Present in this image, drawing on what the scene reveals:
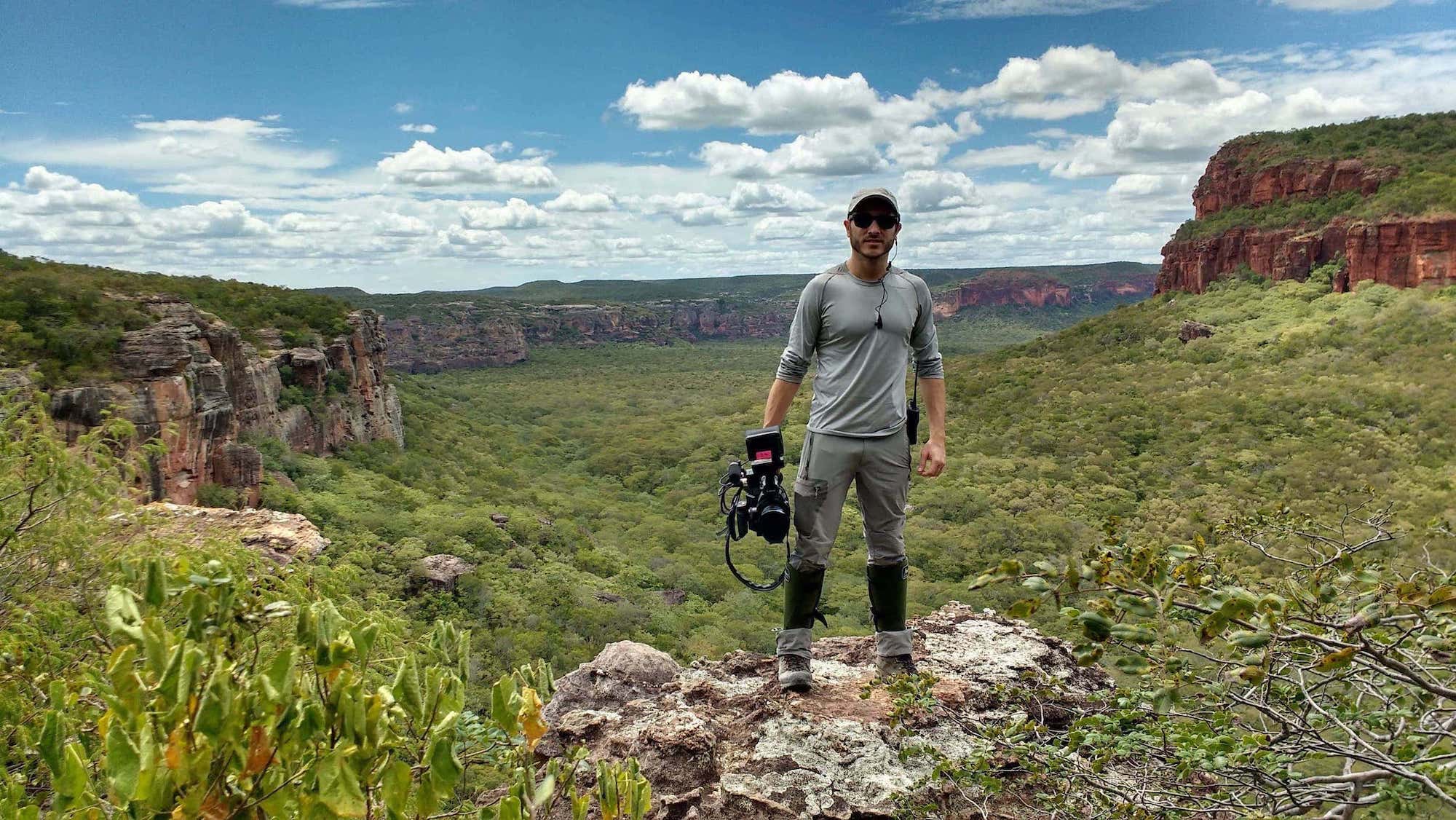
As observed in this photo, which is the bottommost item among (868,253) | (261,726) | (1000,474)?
(1000,474)

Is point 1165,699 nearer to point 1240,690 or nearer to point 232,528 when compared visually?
point 1240,690

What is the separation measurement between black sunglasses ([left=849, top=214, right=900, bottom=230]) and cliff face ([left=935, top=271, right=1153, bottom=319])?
131m

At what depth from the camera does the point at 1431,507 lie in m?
17.3

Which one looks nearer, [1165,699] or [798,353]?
[1165,699]

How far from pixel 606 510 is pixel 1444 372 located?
31.2 metres

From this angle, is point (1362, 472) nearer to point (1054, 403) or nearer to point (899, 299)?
point (1054, 403)

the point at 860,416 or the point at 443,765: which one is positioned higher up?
the point at 860,416

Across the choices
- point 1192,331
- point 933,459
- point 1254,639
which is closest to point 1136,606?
point 1254,639

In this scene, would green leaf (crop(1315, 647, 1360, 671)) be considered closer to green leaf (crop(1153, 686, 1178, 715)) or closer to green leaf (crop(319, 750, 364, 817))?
green leaf (crop(1153, 686, 1178, 715))

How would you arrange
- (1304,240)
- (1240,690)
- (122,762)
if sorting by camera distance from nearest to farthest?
1. (122,762)
2. (1240,690)
3. (1304,240)

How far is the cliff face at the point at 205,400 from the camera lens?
15.9 meters

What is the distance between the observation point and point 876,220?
3631mm

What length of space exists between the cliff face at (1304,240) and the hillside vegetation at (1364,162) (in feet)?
1.92

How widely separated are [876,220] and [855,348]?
0.62 meters
